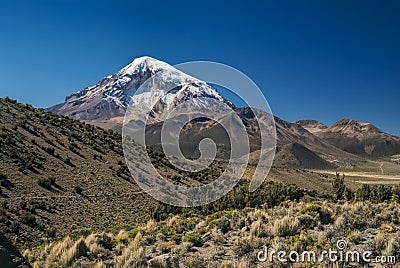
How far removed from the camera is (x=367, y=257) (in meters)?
8.77

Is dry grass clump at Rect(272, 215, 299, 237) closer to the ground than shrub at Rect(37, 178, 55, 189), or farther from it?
closer to the ground

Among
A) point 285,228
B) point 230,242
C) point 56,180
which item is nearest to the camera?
point 285,228

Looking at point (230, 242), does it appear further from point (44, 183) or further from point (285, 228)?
point (44, 183)

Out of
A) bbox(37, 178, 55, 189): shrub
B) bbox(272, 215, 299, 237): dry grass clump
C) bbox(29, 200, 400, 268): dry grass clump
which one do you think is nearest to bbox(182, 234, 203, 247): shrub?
bbox(29, 200, 400, 268): dry grass clump

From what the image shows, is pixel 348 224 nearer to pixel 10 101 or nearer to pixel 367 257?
pixel 367 257

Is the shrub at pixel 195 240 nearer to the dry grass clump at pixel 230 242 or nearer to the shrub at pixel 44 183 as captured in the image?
the dry grass clump at pixel 230 242

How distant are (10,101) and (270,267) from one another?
48.3 meters

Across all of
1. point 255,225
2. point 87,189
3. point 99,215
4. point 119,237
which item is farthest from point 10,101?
point 255,225

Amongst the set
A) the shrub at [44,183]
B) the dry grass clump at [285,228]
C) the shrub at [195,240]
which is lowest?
the shrub at [195,240]

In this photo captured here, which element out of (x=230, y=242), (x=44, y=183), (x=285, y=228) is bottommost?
(x=230, y=242)

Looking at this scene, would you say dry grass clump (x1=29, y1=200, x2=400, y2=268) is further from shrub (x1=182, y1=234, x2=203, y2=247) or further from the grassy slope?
the grassy slope

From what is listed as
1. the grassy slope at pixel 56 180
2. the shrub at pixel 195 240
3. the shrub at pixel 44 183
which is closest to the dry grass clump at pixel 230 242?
the shrub at pixel 195 240

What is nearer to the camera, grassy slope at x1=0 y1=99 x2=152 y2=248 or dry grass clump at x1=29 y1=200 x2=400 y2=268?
dry grass clump at x1=29 y1=200 x2=400 y2=268

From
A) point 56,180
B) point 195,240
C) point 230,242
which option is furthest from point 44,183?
point 230,242
